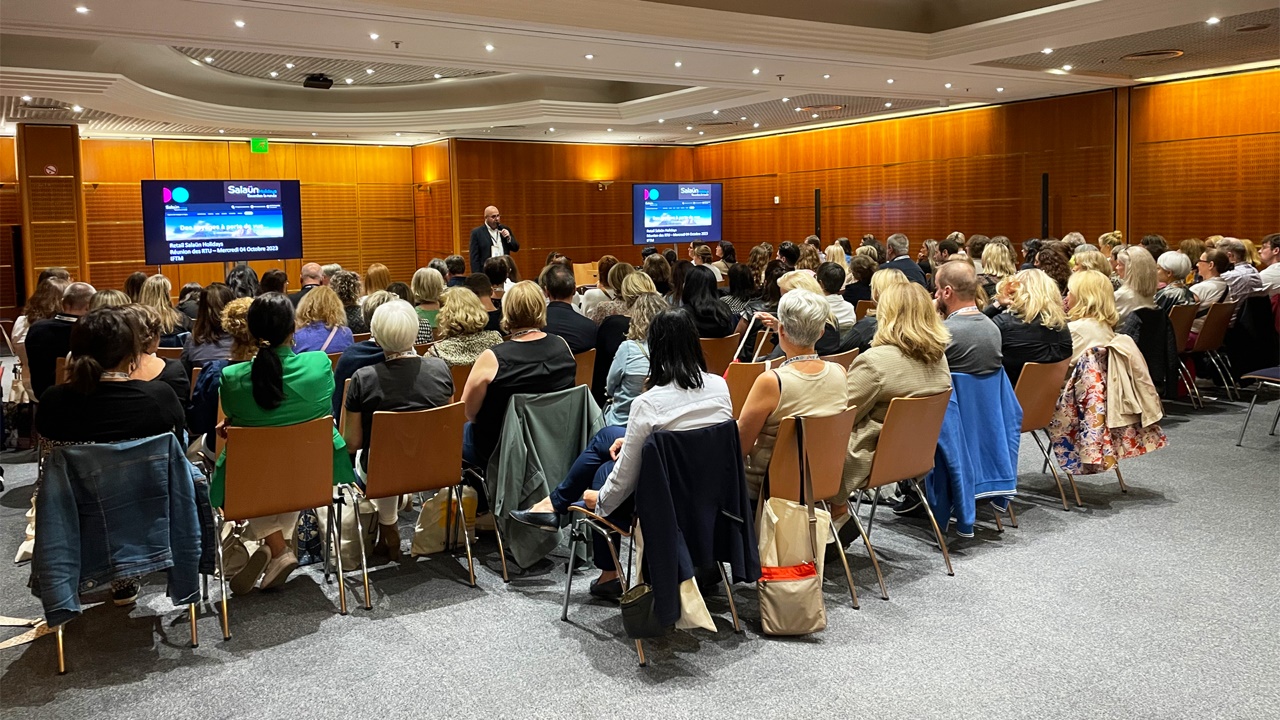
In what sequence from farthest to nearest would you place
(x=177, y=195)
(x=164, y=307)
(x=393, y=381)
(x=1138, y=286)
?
(x=177, y=195)
(x=1138, y=286)
(x=164, y=307)
(x=393, y=381)

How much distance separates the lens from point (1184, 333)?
787 centimetres

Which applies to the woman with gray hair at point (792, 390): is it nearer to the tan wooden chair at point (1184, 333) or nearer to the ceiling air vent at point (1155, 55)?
the tan wooden chair at point (1184, 333)

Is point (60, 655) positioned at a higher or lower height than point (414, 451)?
lower

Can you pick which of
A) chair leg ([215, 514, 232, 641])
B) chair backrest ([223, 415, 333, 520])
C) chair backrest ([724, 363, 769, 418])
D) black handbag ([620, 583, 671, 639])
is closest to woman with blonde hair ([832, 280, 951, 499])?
chair backrest ([724, 363, 769, 418])

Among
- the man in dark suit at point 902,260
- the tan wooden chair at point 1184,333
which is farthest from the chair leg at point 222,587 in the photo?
the tan wooden chair at point 1184,333

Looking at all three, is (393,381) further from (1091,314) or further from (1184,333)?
(1184,333)

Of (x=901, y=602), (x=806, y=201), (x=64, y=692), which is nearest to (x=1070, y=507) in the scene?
(x=901, y=602)

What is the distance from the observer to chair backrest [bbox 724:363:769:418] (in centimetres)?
521

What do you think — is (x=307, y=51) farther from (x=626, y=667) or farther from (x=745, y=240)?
(x=745, y=240)

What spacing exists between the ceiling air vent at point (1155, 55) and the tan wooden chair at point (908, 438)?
7880mm

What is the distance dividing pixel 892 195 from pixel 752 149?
A: 3.74 metres

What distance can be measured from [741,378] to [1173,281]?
5024 mm

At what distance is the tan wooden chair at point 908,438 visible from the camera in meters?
4.12

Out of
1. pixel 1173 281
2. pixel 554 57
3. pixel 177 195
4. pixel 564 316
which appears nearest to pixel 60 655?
pixel 564 316
